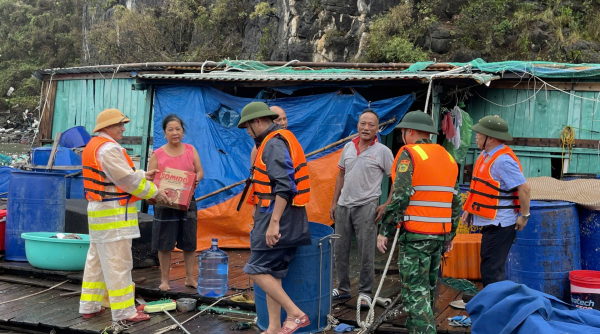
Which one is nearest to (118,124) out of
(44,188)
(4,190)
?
(44,188)

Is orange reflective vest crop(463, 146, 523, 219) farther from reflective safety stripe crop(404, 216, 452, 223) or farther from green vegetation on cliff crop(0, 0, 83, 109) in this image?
green vegetation on cliff crop(0, 0, 83, 109)

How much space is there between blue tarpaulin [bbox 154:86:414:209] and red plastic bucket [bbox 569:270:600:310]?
131 inches

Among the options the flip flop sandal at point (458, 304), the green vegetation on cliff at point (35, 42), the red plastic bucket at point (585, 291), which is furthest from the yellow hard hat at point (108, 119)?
the green vegetation on cliff at point (35, 42)

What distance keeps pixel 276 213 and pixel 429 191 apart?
1.16 m

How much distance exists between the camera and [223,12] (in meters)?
28.1

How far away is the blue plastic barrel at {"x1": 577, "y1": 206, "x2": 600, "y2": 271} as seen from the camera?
5605mm

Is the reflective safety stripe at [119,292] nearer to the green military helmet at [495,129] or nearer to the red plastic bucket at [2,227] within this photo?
the red plastic bucket at [2,227]

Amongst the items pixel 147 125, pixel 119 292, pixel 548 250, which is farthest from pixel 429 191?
pixel 147 125

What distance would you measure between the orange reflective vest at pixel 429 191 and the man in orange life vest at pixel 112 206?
2.35m

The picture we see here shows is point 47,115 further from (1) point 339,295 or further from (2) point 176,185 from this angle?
(1) point 339,295

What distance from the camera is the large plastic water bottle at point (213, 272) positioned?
5535 millimetres

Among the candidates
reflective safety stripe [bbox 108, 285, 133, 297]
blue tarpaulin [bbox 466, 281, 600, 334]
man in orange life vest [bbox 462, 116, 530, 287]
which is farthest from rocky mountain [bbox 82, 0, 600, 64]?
reflective safety stripe [bbox 108, 285, 133, 297]

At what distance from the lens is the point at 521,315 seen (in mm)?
3533

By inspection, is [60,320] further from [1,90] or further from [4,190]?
[1,90]
